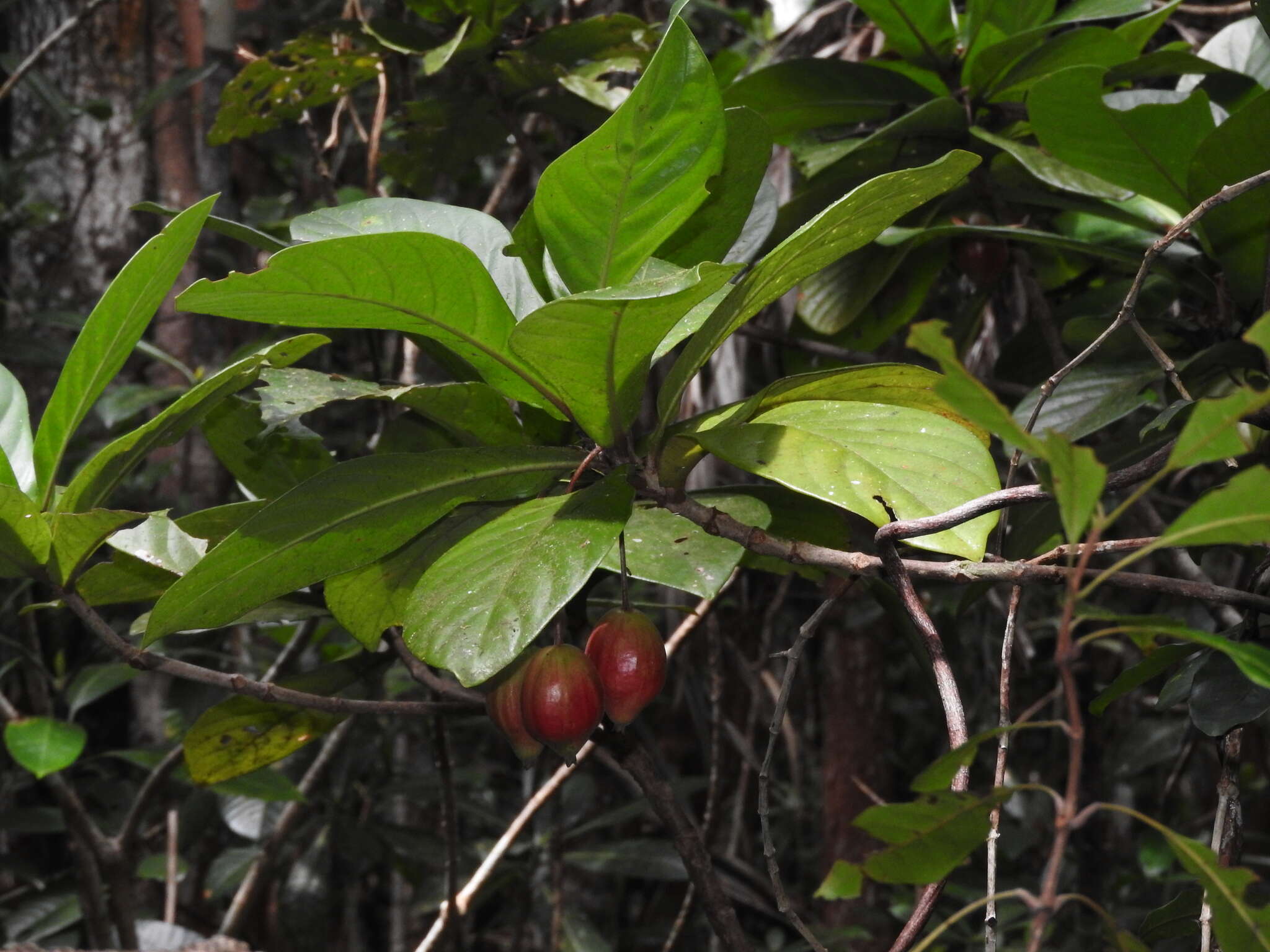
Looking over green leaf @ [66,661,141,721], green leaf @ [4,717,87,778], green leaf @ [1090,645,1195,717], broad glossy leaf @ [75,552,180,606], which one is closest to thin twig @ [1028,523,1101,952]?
green leaf @ [1090,645,1195,717]

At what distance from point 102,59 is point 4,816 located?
1790 mm

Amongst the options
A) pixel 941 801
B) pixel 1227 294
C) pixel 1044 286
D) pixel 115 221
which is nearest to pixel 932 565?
pixel 941 801

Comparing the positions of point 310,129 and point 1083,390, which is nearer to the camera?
point 1083,390

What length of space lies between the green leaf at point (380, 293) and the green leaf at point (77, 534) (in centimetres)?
23

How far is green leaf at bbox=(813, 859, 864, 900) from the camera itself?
61 cm

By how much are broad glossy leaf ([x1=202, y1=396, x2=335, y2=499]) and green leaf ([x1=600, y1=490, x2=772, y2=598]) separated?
0.37 m

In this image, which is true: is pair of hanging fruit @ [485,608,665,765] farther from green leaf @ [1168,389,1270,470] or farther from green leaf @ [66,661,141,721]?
green leaf @ [66,661,141,721]

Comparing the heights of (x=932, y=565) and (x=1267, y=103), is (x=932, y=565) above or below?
below

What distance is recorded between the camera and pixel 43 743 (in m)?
1.57

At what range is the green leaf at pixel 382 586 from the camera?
95 centimetres

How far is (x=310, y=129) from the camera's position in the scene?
1.59 meters

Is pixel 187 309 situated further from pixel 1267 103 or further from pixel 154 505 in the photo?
pixel 154 505

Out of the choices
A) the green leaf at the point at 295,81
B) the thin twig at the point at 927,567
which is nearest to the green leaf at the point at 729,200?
the thin twig at the point at 927,567

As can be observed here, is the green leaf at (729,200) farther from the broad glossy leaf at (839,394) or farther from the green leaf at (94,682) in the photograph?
the green leaf at (94,682)
